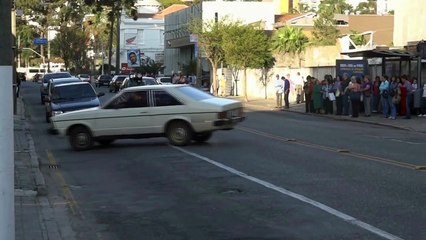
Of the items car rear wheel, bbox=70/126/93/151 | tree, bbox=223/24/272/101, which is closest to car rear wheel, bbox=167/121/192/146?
car rear wheel, bbox=70/126/93/151

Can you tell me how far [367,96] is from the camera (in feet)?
89.5

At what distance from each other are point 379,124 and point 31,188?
16723mm

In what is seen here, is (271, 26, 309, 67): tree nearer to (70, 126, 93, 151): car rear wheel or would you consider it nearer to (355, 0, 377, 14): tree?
(70, 126, 93, 151): car rear wheel

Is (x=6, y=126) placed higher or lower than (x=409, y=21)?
lower

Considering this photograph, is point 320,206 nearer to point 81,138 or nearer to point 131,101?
point 131,101

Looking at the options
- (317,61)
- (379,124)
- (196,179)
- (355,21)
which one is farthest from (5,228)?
(355,21)

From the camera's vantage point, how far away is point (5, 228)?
15.0ft

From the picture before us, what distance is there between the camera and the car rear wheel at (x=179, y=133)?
16281mm

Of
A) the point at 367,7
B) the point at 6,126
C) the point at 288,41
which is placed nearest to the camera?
the point at 6,126

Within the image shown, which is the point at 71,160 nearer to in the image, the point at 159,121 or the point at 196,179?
the point at 159,121

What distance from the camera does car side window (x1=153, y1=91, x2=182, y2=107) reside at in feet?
53.9

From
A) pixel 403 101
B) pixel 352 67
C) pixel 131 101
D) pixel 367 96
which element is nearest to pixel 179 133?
pixel 131 101

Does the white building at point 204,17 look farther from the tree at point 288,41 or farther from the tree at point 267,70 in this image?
the tree at point 267,70

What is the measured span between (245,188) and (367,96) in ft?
59.8
